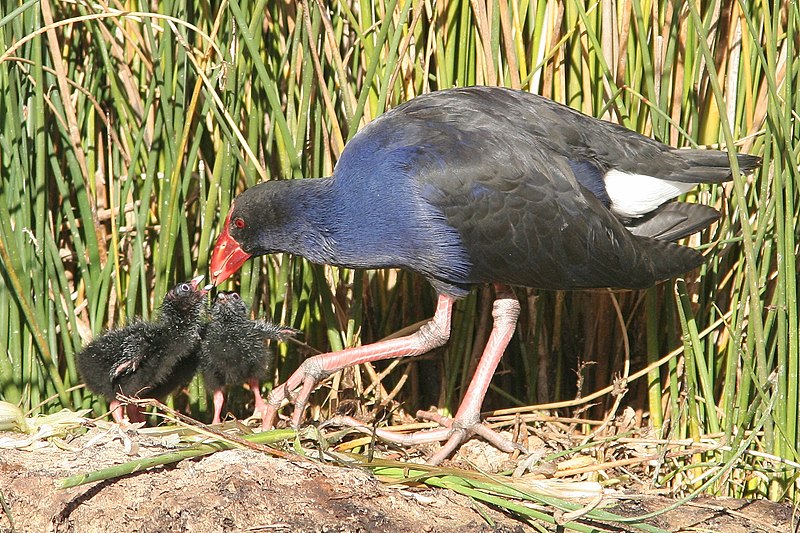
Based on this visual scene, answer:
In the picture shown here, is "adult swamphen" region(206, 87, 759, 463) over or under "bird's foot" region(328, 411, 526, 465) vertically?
over

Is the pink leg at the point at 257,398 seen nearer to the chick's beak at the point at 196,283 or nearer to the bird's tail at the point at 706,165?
the chick's beak at the point at 196,283

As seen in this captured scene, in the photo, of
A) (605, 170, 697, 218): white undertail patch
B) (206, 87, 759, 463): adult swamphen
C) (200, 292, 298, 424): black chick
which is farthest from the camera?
(200, 292, 298, 424): black chick

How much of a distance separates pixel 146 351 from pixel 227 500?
2.78 ft

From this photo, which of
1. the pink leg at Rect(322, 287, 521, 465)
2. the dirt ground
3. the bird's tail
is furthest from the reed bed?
the dirt ground

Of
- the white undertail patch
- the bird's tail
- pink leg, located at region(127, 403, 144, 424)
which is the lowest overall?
pink leg, located at region(127, 403, 144, 424)

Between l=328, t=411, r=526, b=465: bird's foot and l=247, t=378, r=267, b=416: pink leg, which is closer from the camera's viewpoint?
l=328, t=411, r=526, b=465: bird's foot

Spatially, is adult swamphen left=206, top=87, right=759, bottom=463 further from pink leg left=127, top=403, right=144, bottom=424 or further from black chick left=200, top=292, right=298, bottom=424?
pink leg left=127, top=403, right=144, bottom=424

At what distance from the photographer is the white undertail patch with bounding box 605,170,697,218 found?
3.34m

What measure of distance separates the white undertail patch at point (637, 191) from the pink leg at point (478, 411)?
0.53 meters

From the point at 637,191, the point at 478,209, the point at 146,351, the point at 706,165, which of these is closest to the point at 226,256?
the point at 146,351

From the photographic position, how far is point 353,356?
11.3 feet

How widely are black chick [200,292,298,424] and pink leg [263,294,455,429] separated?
0.45 ft

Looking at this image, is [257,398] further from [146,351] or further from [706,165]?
[706,165]

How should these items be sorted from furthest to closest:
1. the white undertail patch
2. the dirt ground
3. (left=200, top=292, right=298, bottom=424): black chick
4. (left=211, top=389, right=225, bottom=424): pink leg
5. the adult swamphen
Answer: (left=211, top=389, right=225, bottom=424): pink leg
(left=200, top=292, right=298, bottom=424): black chick
the white undertail patch
the adult swamphen
the dirt ground
